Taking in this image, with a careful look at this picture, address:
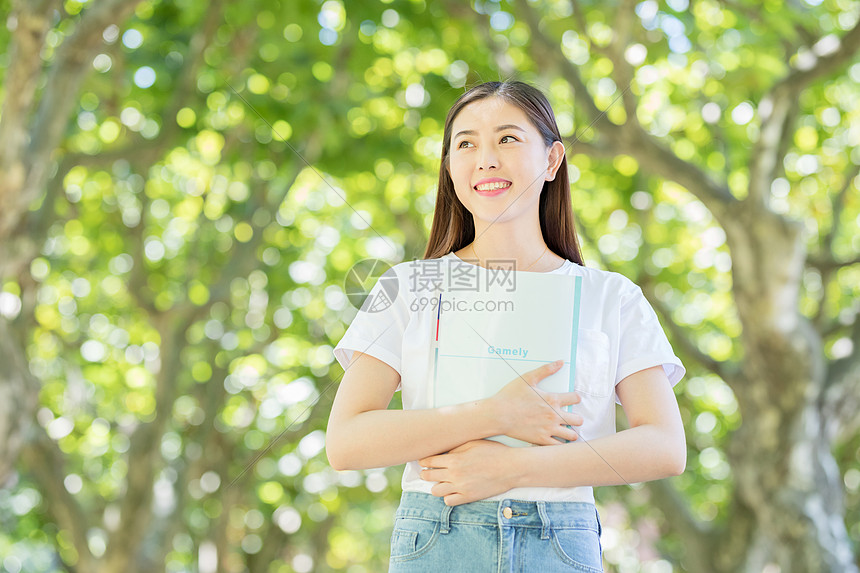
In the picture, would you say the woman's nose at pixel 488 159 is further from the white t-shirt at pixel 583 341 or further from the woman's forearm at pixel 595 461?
the woman's forearm at pixel 595 461

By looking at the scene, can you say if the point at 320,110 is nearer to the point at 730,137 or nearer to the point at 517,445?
the point at 730,137

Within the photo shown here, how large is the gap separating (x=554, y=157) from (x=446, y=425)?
633 millimetres

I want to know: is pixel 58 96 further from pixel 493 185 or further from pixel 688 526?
pixel 688 526

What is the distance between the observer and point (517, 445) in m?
1.52

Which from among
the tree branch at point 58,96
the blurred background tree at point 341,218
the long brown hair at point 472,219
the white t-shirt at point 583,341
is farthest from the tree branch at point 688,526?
the white t-shirt at point 583,341

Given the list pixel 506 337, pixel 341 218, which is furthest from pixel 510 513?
pixel 341 218

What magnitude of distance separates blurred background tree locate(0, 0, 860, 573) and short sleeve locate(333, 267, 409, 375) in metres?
0.30

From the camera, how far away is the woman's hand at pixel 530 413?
1.48 meters

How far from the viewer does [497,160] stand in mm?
1702

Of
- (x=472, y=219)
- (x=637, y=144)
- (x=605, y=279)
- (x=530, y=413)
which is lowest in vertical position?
(x=530, y=413)

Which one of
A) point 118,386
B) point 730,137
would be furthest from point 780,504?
point 118,386

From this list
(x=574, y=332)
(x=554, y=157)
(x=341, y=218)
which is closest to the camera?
(x=574, y=332)

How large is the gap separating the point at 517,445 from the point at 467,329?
222 millimetres

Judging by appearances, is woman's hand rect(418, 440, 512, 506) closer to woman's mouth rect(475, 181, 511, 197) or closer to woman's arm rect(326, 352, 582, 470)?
woman's arm rect(326, 352, 582, 470)
